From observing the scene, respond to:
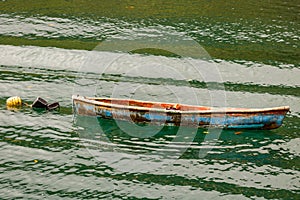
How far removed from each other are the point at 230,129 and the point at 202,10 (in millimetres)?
6086

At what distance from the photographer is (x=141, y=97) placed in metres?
11.6

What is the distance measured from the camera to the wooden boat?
397 inches

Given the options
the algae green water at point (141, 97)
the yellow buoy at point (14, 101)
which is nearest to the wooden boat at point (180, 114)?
the algae green water at point (141, 97)

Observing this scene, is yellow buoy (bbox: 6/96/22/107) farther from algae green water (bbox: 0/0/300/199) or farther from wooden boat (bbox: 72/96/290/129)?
wooden boat (bbox: 72/96/290/129)

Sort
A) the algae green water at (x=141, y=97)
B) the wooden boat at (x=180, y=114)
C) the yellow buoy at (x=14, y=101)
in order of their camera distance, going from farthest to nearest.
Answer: the yellow buoy at (x=14, y=101)
the wooden boat at (x=180, y=114)
the algae green water at (x=141, y=97)

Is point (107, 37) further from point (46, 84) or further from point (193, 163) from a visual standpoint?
point (193, 163)

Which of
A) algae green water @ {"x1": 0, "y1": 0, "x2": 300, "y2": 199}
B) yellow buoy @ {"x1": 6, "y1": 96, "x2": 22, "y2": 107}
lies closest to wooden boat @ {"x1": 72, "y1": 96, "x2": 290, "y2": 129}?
algae green water @ {"x1": 0, "y1": 0, "x2": 300, "y2": 199}

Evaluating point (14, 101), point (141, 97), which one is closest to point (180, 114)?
point (141, 97)

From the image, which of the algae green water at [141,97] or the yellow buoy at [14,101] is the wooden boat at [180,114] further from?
the yellow buoy at [14,101]

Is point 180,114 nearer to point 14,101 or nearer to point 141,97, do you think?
point 141,97

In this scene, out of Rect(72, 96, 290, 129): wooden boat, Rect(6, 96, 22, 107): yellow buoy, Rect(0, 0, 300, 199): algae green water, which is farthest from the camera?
Rect(6, 96, 22, 107): yellow buoy

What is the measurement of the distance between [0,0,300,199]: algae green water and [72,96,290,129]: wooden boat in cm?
15

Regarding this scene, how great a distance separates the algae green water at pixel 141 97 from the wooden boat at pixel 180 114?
15 cm

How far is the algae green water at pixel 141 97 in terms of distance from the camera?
8.95 metres
